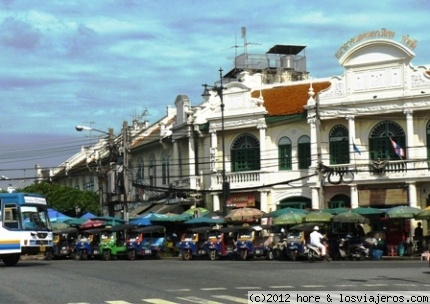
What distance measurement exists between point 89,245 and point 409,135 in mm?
17431

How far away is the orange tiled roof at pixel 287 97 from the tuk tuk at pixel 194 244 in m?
10.1

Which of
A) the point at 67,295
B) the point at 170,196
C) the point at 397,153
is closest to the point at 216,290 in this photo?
the point at 67,295

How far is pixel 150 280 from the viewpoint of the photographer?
23.0 m

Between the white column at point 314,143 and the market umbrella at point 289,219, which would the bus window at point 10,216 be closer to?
the market umbrella at point 289,219

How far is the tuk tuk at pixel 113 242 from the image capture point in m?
43.2

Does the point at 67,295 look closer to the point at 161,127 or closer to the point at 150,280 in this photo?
the point at 150,280

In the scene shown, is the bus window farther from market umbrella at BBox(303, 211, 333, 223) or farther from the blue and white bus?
market umbrella at BBox(303, 211, 333, 223)

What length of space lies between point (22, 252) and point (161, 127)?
85.7 ft

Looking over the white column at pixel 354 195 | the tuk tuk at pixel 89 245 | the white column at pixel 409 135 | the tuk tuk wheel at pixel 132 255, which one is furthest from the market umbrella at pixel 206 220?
the white column at pixel 409 135

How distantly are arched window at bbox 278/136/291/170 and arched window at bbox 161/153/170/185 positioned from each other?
31.7 ft

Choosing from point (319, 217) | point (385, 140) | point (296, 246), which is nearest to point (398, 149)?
point (385, 140)

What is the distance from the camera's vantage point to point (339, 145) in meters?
46.8

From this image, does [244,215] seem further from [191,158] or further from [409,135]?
[191,158]

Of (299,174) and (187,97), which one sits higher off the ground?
(187,97)
